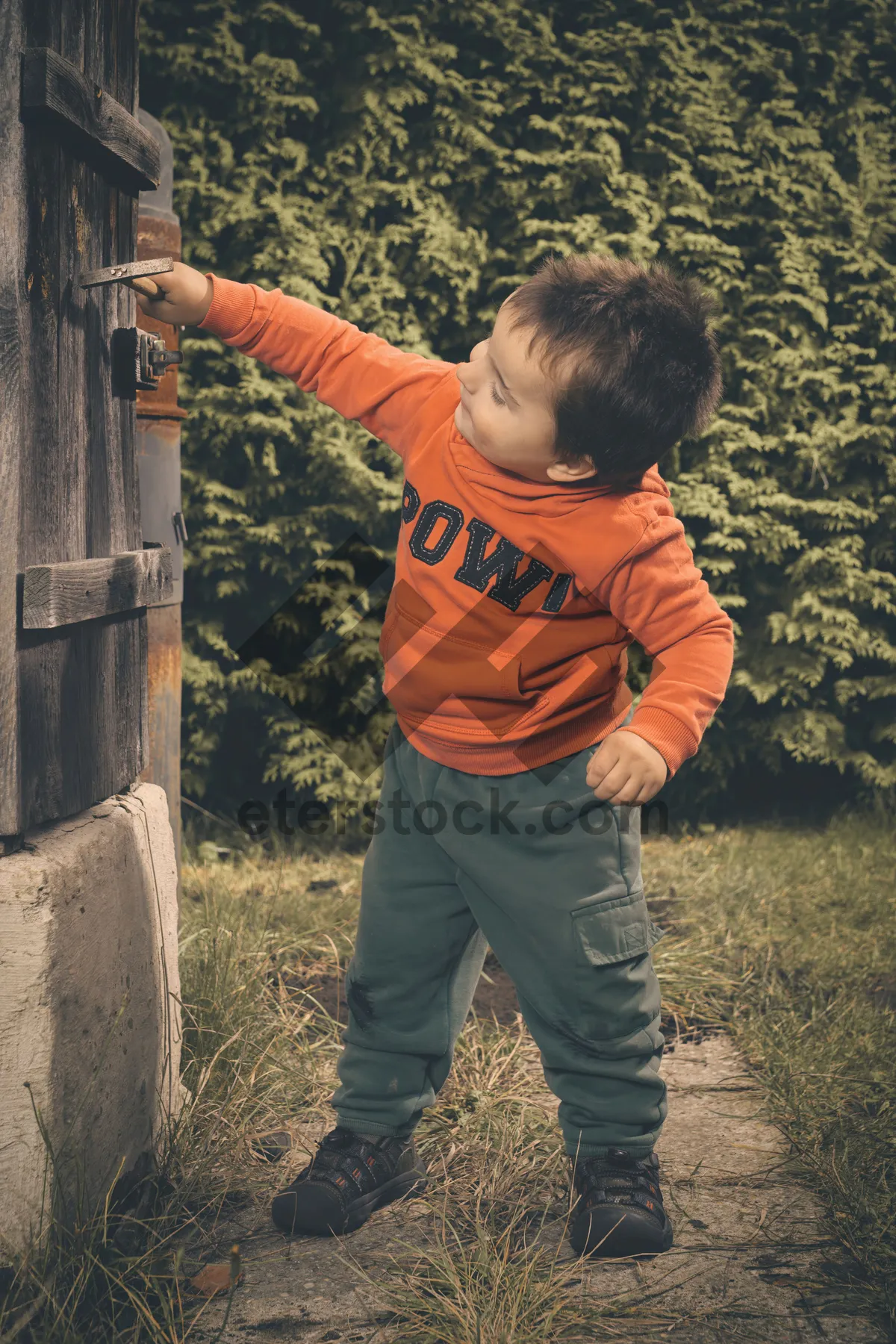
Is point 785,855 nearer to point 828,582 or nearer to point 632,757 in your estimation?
point 828,582

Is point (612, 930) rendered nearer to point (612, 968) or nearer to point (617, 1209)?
point (612, 968)

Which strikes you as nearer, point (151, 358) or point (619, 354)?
point (619, 354)

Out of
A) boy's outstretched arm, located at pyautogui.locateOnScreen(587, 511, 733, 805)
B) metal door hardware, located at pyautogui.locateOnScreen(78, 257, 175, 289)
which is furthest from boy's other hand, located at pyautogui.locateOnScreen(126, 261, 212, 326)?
boy's outstretched arm, located at pyautogui.locateOnScreen(587, 511, 733, 805)

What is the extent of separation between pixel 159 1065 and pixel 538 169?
3.15m

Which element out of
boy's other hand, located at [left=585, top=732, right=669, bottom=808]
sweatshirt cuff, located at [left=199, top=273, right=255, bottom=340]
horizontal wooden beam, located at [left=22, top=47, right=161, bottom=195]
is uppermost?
horizontal wooden beam, located at [left=22, top=47, right=161, bottom=195]

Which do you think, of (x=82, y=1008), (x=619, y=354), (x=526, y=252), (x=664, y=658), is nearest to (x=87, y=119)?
(x=619, y=354)

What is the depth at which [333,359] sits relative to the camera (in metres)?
1.95

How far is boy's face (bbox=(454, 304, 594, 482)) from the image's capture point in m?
1.66

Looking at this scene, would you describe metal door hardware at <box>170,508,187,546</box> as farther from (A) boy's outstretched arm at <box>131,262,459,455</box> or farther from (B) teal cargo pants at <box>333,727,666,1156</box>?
(B) teal cargo pants at <box>333,727,666,1156</box>

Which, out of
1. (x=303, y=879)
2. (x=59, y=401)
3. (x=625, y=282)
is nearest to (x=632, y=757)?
(x=625, y=282)

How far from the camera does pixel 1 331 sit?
4.83 ft

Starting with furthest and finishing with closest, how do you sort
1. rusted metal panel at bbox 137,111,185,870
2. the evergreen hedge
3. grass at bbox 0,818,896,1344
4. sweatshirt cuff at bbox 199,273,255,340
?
the evergreen hedge
rusted metal panel at bbox 137,111,185,870
sweatshirt cuff at bbox 199,273,255,340
grass at bbox 0,818,896,1344

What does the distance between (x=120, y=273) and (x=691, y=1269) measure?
177 centimetres

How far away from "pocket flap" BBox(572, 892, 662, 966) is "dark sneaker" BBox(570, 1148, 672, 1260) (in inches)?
14.2
